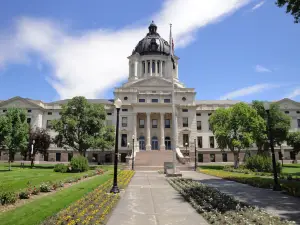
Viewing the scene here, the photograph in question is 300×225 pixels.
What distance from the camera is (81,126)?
42.7m

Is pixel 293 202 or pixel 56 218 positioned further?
Result: pixel 293 202

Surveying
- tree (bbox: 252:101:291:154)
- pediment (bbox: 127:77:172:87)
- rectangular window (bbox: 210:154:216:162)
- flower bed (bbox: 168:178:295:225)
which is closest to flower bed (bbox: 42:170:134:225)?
flower bed (bbox: 168:178:295:225)

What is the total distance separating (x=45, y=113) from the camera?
6706cm

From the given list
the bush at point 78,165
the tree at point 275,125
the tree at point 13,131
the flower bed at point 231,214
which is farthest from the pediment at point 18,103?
the flower bed at point 231,214

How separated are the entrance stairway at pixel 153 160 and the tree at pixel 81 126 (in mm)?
6668

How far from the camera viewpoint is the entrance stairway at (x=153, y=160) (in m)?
41.3

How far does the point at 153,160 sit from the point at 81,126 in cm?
1485

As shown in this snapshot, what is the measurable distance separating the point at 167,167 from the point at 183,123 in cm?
3361

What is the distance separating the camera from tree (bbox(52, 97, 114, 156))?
4209cm


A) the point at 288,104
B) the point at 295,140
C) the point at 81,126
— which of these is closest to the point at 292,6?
the point at 81,126

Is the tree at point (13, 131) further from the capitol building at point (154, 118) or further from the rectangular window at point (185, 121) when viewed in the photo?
the rectangular window at point (185, 121)

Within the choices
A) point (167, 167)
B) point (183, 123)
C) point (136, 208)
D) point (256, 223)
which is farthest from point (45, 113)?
point (256, 223)

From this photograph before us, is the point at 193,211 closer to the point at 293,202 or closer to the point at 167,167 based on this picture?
the point at 293,202

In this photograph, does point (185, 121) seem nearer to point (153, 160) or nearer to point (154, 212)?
point (153, 160)
